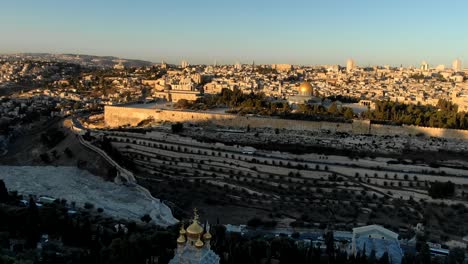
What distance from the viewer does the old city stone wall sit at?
29641 millimetres

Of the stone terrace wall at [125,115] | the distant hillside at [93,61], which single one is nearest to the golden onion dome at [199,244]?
the stone terrace wall at [125,115]

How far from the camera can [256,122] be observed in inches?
1254

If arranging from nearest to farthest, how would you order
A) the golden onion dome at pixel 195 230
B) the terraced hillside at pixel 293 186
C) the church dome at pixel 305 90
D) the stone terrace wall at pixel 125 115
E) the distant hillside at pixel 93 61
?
the golden onion dome at pixel 195 230, the terraced hillside at pixel 293 186, the stone terrace wall at pixel 125 115, the church dome at pixel 305 90, the distant hillside at pixel 93 61

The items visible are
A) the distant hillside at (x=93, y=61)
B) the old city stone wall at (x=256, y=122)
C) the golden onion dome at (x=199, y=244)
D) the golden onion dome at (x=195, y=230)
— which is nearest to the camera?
the golden onion dome at (x=199, y=244)

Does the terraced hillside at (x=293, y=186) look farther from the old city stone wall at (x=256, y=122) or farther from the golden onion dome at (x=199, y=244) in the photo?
the golden onion dome at (x=199, y=244)

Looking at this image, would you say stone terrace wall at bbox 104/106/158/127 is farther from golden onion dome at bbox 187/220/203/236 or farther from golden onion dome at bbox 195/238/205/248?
golden onion dome at bbox 195/238/205/248

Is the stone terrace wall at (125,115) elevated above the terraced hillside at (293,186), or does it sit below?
above

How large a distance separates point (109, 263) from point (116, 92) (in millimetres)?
44764

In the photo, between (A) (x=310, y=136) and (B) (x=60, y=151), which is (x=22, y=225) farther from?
(A) (x=310, y=136)

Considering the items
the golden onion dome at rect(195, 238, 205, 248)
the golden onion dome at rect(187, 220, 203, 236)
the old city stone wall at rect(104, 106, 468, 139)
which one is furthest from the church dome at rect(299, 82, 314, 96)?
the golden onion dome at rect(195, 238, 205, 248)

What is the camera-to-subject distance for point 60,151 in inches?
1193

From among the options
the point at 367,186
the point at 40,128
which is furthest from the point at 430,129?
the point at 40,128

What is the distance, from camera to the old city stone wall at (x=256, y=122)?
29641 millimetres

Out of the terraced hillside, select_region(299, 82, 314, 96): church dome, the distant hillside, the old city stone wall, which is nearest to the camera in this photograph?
the terraced hillside
